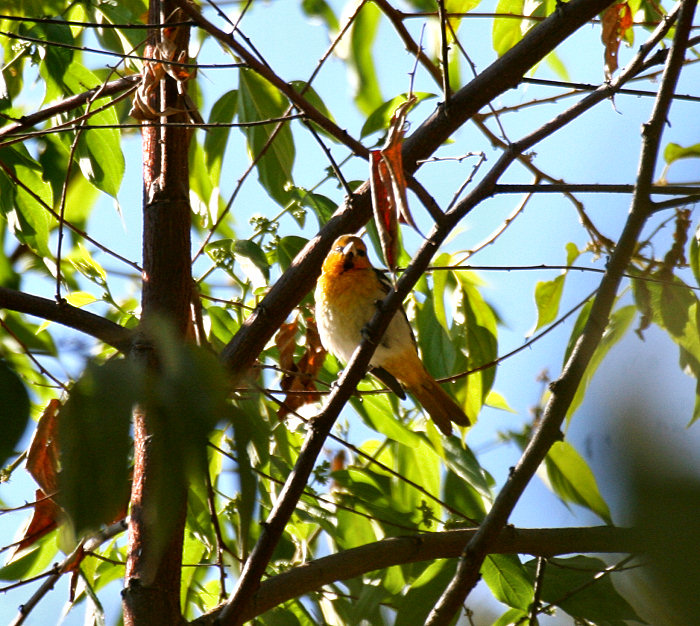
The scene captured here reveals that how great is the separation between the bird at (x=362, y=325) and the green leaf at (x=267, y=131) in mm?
798

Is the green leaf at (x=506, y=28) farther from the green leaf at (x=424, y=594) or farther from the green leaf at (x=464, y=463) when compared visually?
the green leaf at (x=424, y=594)

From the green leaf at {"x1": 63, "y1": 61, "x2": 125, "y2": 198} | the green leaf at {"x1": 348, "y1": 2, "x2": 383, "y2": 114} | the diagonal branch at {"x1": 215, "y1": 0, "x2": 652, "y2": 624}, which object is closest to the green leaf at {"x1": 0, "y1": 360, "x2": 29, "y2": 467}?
the diagonal branch at {"x1": 215, "y1": 0, "x2": 652, "y2": 624}

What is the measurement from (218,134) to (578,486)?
7.35 ft

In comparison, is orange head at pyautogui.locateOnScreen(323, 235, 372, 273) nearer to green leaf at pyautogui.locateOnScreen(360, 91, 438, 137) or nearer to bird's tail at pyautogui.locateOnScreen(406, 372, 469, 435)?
bird's tail at pyautogui.locateOnScreen(406, 372, 469, 435)

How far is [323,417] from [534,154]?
1.47m

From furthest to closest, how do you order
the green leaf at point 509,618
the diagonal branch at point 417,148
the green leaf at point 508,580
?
the green leaf at point 509,618
the green leaf at point 508,580
the diagonal branch at point 417,148

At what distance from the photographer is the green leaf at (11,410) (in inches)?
33.7

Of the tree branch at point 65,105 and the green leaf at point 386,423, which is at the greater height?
the tree branch at point 65,105

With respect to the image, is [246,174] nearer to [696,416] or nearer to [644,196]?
[644,196]

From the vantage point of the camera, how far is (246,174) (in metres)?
2.48

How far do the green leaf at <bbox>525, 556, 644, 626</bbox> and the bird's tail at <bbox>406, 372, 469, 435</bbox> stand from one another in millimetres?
882

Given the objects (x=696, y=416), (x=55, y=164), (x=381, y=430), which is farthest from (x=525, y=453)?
(x=55, y=164)

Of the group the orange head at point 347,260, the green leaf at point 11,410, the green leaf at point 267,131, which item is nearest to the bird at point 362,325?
the orange head at point 347,260

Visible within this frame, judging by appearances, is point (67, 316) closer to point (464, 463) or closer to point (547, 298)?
point (464, 463)
